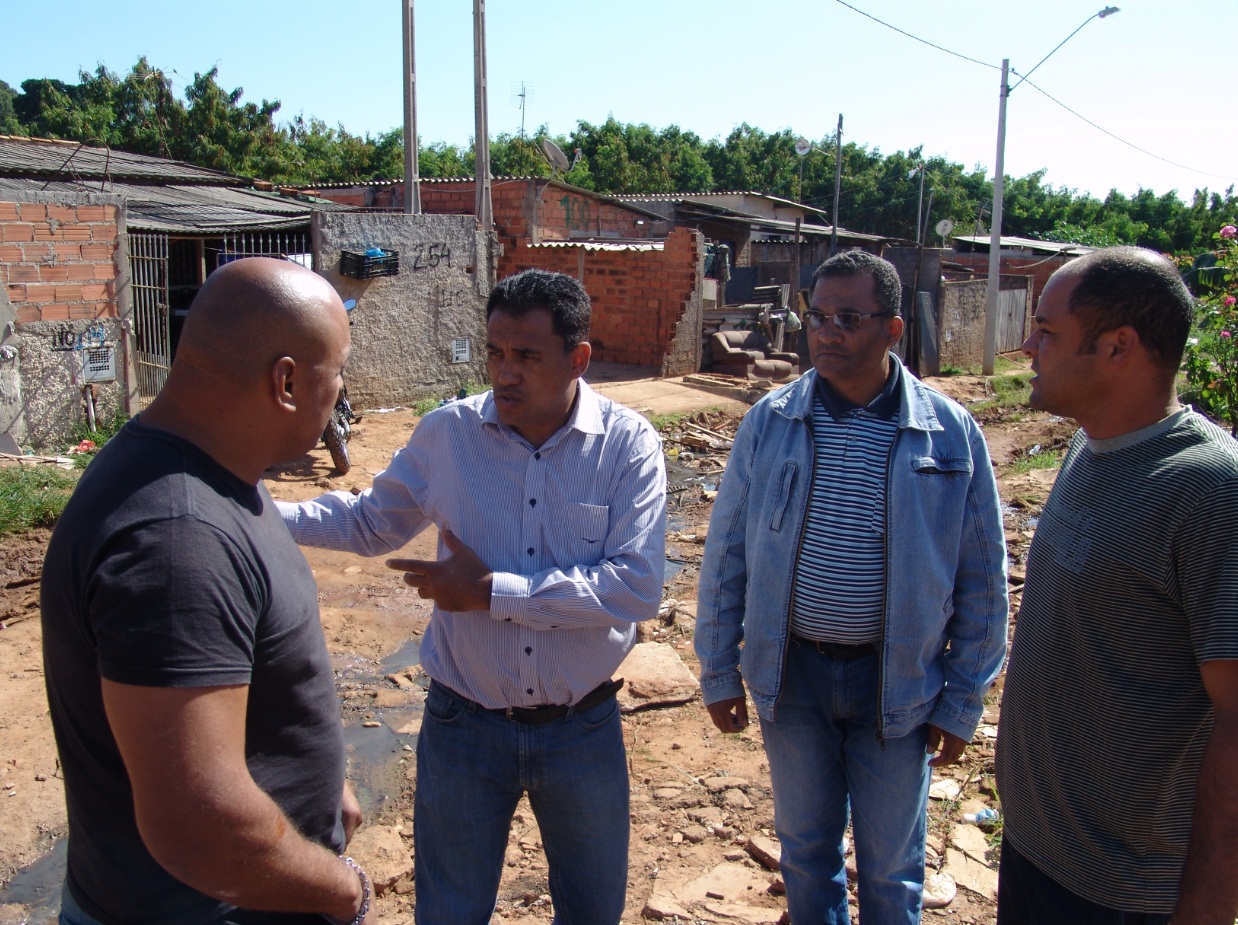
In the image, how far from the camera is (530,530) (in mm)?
2275

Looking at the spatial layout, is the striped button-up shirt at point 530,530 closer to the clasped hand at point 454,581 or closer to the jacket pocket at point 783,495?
the clasped hand at point 454,581

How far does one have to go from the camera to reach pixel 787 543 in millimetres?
2432

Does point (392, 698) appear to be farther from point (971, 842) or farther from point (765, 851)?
point (971, 842)

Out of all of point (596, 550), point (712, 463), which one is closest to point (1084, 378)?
point (596, 550)

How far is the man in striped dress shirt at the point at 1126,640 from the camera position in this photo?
5.38ft

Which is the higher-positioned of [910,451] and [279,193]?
[279,193]

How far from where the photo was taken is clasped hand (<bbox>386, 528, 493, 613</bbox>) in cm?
206

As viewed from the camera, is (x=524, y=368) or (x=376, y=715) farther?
(x=376, y=715)

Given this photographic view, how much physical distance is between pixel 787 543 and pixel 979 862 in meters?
1.68

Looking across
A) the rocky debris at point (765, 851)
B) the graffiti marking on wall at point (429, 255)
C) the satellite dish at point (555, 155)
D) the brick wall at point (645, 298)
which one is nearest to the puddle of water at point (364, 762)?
the rocky debris at point (765, 851)

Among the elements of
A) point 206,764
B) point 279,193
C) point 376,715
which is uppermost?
point 279,193

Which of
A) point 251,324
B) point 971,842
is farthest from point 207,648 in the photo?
point 971,842

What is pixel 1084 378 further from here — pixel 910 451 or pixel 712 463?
pixel 712 463

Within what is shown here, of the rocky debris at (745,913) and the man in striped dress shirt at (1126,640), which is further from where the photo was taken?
the rocky debris at (745,913)
